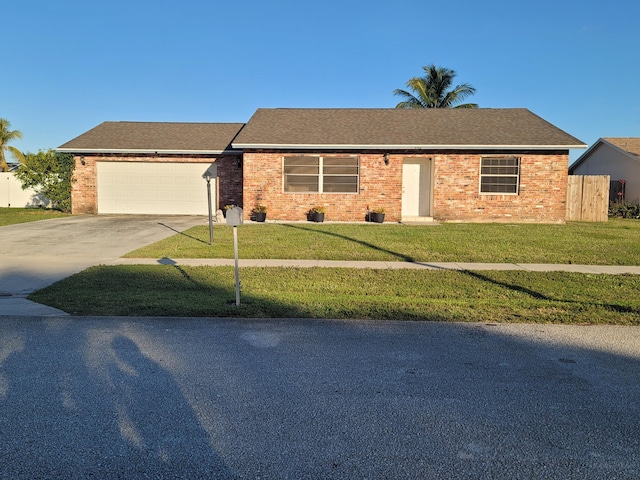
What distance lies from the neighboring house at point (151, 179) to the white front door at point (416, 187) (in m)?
7.05

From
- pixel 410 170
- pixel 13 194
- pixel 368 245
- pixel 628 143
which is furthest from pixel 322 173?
pixel 13 194

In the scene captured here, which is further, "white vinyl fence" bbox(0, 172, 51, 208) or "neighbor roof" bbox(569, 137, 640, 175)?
"white vinyl fence" bbox(0, 172, 51, 208)

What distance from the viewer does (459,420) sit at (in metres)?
3.29

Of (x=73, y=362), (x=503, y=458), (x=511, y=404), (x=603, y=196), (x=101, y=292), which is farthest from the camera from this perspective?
(x=603, y=196)

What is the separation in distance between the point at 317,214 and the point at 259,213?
2.20 m

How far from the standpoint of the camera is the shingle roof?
2487 cm

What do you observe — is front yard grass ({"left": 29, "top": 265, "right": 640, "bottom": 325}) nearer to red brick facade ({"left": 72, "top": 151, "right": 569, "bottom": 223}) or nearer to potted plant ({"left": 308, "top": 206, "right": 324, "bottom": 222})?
potted plant ({"left": 308, "top": 206, "right": 324, "bottom": 222})

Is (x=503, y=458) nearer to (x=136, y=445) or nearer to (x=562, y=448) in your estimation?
(x=562, y=448)

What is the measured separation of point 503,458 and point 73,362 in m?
3.58

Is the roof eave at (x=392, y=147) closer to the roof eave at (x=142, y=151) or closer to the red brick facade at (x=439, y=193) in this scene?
the red brick facade at (x=439, y=193)

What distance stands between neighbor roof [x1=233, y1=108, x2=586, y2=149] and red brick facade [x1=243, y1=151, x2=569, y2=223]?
515 mm

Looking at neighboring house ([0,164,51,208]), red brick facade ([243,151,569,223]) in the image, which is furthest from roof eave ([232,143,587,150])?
neighboring house ([0,164,51,208])

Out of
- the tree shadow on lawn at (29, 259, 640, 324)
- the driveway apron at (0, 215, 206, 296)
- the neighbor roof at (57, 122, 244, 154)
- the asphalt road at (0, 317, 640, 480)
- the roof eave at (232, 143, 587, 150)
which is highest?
the neighbor roof at (57, 122, 244, 154)

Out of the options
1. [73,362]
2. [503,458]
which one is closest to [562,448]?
[503,458]
